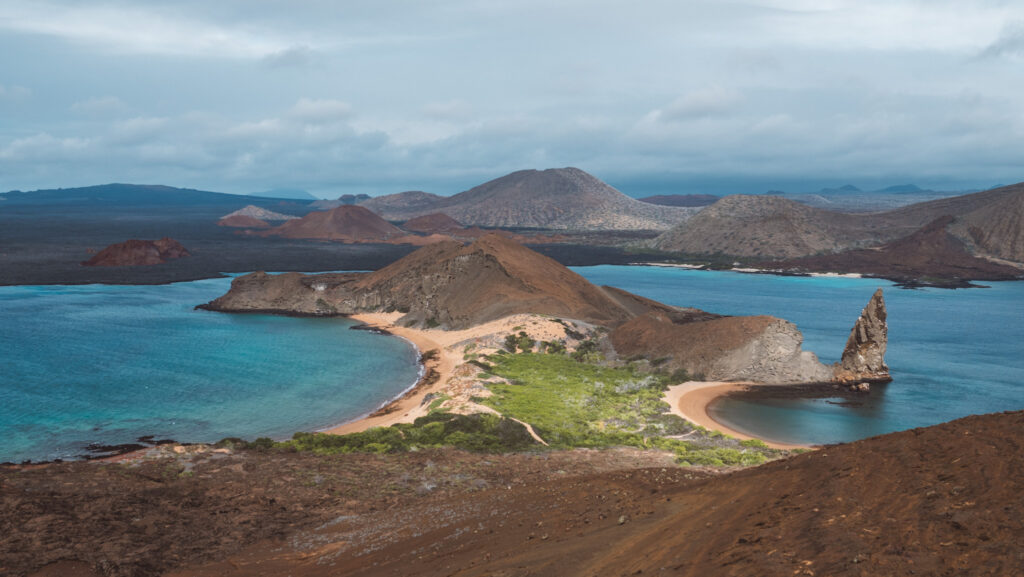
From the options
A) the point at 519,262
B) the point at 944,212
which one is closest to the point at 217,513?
the point at 519,262

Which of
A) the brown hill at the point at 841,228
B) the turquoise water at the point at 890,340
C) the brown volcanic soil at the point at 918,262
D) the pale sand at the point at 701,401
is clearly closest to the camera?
the pale sand at the point at 701,401

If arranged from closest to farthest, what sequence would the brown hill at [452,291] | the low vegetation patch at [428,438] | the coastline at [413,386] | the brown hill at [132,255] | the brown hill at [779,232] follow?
the low vegetation patch at [428,438]
the coastline at [413,386]
the brown hill at [452,291]
the brown hill at [132,255]
the brown hill at [779,232]

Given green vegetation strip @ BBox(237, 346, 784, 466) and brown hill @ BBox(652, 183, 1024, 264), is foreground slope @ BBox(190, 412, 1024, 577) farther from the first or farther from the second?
brown hill @ BBox(652, 183, 1024, 264)

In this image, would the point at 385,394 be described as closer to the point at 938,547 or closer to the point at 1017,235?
the point at 938,547

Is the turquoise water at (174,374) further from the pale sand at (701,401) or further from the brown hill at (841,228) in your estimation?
the brown hill at (841,228)

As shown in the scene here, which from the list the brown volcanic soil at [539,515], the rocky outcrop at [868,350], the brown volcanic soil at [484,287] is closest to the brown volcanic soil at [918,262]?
the brown volcanic soil at [484,287]
